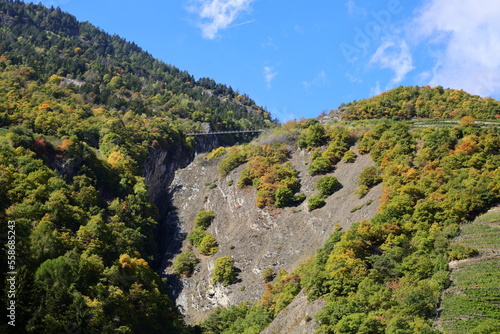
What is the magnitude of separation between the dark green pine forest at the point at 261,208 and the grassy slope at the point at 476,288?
0.47 ft

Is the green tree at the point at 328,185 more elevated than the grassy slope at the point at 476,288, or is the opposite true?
the green tree at the point at 328,185

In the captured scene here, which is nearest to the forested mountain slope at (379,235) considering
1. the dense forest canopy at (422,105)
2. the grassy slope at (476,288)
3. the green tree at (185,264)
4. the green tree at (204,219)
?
the green tree at (185,264)

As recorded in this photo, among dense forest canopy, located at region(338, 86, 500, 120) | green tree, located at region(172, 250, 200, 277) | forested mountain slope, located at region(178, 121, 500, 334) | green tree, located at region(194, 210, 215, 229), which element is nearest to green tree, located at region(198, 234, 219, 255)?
forested mountain slope, located at region(178, 121, 500, 334)

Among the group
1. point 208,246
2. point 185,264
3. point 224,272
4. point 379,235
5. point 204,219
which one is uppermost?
point 204,219

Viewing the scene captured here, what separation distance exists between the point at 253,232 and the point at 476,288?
101 ft

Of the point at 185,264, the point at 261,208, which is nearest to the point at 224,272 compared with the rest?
the point at 185,264

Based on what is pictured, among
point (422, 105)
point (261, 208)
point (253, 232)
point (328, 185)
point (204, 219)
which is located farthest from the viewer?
point (422, 105)

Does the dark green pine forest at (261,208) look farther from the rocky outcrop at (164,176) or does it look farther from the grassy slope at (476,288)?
the rocky outcrop at (164,176)

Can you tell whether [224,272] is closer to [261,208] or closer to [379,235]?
[261,208]

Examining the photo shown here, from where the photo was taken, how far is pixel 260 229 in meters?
55.7

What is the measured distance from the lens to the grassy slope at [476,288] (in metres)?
26.1

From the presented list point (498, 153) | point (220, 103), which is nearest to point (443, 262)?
point (498, 153)

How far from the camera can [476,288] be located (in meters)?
28.4

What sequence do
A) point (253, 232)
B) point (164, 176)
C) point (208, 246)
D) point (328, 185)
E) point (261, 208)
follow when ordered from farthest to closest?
point (164, 176), point (261, 208), point (253, 232), point (208, 246), point (328, 185)
